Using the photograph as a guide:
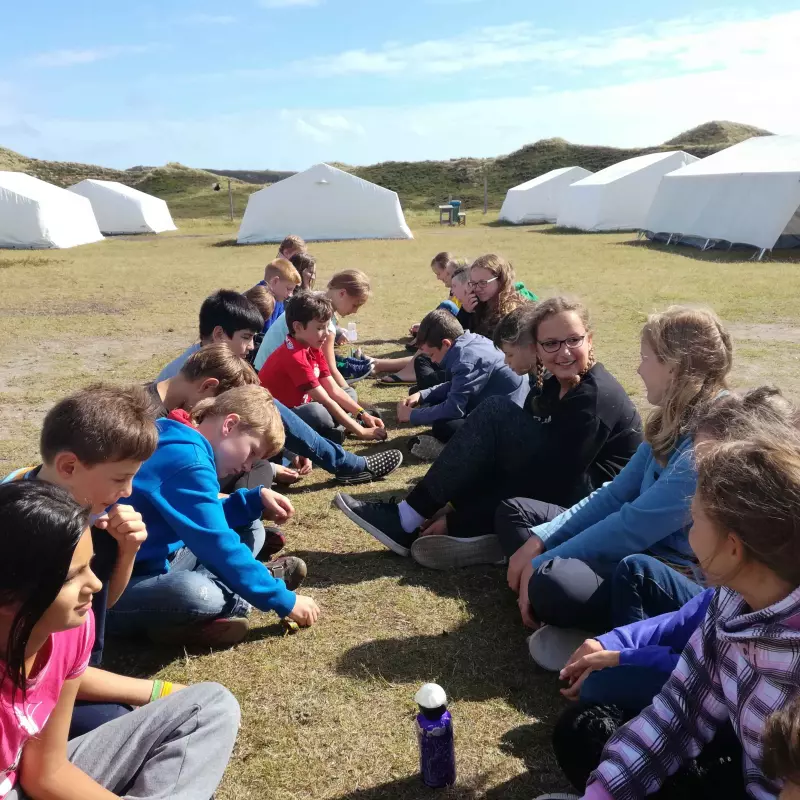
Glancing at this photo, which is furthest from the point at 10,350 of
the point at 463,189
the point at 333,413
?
the point at 463,189

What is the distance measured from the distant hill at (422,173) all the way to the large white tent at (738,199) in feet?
74.2

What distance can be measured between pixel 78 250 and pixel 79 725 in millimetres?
24427

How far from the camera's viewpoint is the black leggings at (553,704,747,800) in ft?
5.89

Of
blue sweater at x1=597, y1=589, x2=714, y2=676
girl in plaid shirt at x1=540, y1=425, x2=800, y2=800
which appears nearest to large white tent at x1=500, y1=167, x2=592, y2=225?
blue sweater at x1=597, y1=589, x2=714, y2=676

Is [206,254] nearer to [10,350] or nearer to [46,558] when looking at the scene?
[10,350]

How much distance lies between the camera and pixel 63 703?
1.66 meters

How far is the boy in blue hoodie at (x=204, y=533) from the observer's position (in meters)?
2.68

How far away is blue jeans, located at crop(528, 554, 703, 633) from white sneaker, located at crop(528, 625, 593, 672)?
1.3 inches

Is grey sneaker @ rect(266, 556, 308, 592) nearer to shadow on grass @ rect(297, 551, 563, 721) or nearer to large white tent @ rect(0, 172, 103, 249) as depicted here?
shadow on grass @ rect(297, 551, 563, 721)

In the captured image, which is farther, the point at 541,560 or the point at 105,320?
the point at 105,320

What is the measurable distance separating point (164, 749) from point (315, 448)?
2585 millimetres

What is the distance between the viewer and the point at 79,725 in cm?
211

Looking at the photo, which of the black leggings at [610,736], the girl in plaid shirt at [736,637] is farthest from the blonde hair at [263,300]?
the girl in plaid shirt at [736,637]

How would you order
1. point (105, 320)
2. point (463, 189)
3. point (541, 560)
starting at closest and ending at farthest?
point (541, 560) → point (105, 320) → point (463, 189)
